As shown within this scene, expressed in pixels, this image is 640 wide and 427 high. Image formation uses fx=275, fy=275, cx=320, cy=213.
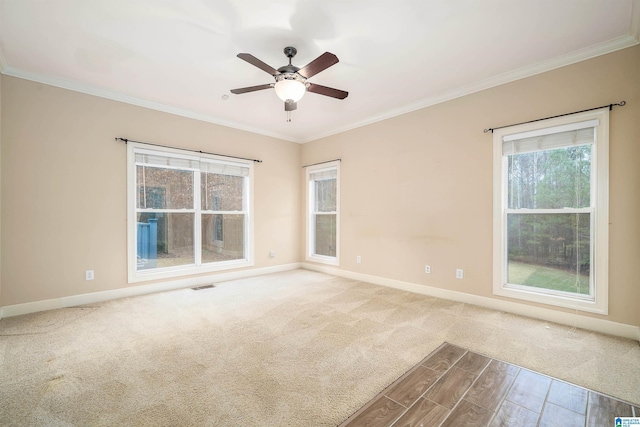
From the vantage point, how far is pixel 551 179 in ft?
9.93

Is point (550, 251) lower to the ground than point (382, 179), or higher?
lower

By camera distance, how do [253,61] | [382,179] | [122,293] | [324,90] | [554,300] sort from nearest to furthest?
[253,61]
[324,90]
[554,300]
[122,293]
[382,179]

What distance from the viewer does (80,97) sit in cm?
347

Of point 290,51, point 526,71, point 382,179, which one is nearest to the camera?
point 290,51

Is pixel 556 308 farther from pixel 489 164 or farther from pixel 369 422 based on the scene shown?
pixel 369 422

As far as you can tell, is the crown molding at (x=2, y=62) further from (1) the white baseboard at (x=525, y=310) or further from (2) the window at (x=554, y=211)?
(2) the window at (x=554, y=211)

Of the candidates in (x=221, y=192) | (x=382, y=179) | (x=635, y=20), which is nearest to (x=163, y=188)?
(x=221, y=192)

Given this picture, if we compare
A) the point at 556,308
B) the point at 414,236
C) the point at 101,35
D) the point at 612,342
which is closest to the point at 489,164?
the point at 414,236

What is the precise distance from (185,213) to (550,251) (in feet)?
16.2

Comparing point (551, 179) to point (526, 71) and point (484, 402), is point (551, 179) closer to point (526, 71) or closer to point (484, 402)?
point (526, 71)

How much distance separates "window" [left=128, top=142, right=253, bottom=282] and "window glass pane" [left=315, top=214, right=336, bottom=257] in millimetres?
1388

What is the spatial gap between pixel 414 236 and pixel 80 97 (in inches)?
189

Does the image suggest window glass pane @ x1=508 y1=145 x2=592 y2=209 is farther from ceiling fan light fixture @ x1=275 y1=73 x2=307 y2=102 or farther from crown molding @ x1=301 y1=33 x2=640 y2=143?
ceiling fan light fixture @ x1=275 y1=73 x2=307 y2=102

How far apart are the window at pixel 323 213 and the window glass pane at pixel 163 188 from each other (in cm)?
231
